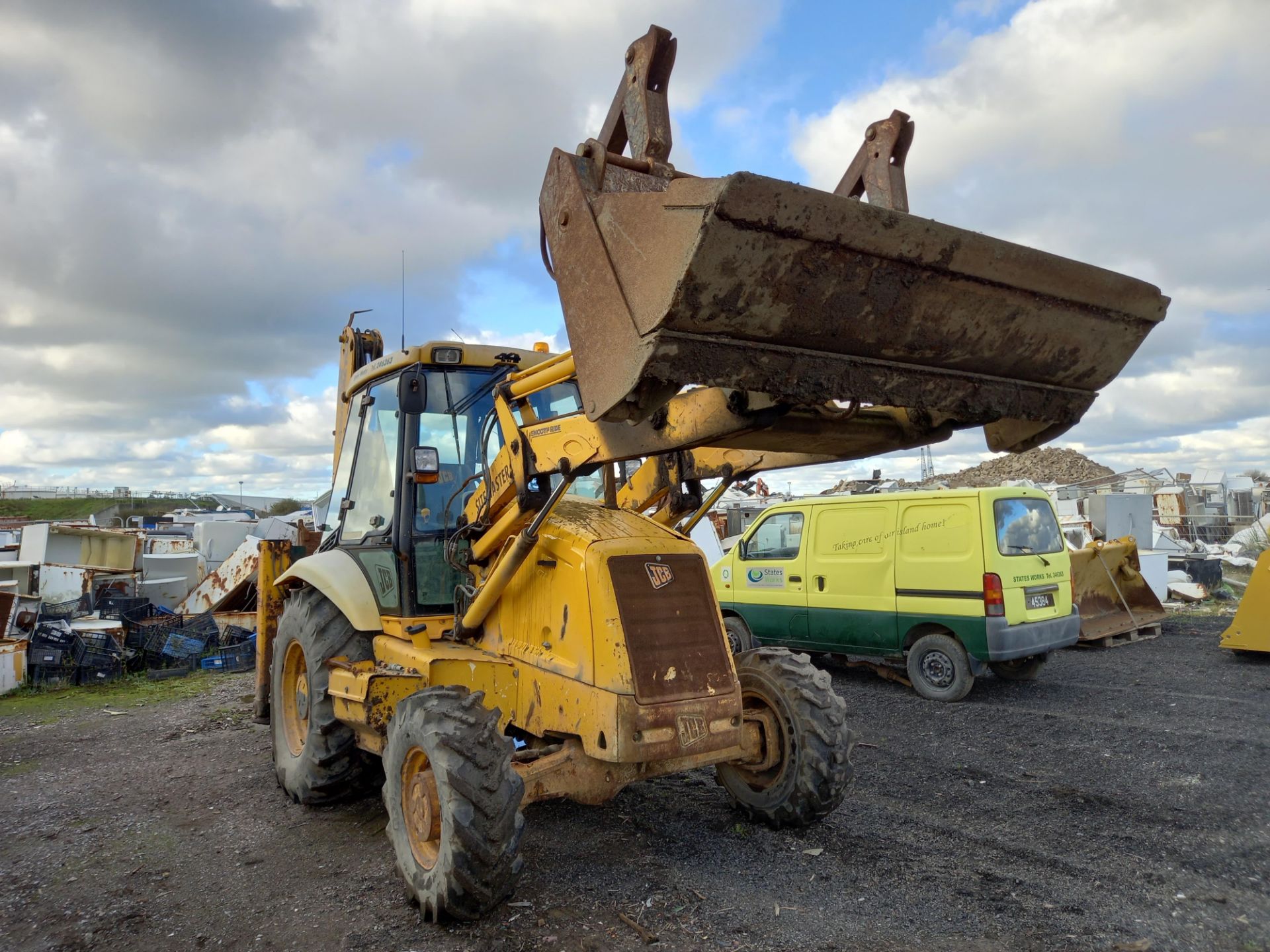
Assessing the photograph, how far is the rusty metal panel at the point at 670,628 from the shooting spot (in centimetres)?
367

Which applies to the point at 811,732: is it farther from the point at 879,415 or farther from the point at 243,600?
the point at 243,600

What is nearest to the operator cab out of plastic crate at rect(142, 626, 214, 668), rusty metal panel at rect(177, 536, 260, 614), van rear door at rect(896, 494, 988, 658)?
van rear door at rect(896, 494, 988, 658)

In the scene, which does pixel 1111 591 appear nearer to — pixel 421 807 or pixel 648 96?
pixel 421 807

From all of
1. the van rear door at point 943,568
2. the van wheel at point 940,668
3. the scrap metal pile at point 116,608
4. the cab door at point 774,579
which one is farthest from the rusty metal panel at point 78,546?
the van wheel at point 940,668

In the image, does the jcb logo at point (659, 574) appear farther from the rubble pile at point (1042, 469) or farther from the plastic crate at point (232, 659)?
the rubble pile at point (1042, 469)

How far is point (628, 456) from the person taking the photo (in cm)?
335

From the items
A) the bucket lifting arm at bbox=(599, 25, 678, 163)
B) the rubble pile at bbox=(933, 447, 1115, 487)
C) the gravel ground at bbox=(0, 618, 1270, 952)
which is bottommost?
the gravel ground at bbox=(0, 618, 1270, 952)

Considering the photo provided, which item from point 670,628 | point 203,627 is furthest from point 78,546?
point 670,628

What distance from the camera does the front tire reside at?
4188 mm

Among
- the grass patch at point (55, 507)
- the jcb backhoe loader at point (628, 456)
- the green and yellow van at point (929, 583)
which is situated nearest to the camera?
the jcb backhoe loader at point (628, 456)

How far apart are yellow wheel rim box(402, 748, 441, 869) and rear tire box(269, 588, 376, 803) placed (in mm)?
1147

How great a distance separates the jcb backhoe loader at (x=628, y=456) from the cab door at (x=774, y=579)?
447cm

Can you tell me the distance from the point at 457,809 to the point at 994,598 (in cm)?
569

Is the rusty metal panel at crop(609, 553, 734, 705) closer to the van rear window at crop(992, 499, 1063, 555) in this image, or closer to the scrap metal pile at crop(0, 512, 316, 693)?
the van rear window at crop(992, 499, 1063, 555)
